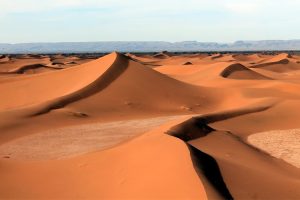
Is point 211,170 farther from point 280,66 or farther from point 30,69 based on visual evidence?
point 280,66

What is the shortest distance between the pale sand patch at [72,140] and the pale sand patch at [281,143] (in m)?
4.14

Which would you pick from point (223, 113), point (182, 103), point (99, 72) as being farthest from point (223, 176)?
point (99, 72)

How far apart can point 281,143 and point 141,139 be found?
506cm

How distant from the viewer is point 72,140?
1456 cm

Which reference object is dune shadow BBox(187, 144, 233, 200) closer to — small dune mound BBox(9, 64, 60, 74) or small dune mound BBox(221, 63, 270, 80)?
small dune mound BBox(221, 63, 270, 80)

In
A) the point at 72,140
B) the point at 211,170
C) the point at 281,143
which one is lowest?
the point at 72,140

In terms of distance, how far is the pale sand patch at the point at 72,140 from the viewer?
12.8 meters

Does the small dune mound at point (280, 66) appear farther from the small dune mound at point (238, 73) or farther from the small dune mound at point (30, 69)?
the small dune mound at point (30, 69)

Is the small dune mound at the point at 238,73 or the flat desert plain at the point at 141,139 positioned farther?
the small dune mound at the point at 238,73

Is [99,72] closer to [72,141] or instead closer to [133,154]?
[72,141]

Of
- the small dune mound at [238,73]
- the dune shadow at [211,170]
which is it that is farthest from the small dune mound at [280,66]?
the dune shadow at [211,170]

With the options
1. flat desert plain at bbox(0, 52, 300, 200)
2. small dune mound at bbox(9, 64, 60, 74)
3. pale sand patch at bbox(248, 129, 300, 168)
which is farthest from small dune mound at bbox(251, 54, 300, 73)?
pale sand patch at bbox(248, 129, 300, 168)

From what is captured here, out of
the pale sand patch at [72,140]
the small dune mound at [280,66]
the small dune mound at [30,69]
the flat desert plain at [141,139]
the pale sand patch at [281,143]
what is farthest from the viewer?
the small dune mound at [280,66]

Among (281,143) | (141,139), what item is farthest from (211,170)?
(281,143)
